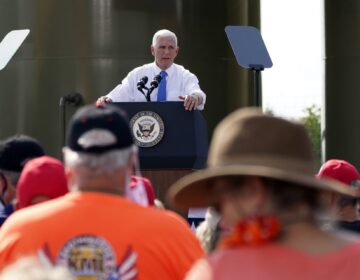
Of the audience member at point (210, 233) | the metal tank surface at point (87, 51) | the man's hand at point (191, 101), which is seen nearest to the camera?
the audience member at point (210, 233)

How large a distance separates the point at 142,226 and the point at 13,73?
1608cm

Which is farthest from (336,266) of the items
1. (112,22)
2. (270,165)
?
(112,22)

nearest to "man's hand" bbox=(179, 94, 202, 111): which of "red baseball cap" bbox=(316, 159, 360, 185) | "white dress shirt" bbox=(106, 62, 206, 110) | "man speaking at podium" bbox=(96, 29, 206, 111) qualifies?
"man speaking at podium" bbox=(96, 29, 206, 111)

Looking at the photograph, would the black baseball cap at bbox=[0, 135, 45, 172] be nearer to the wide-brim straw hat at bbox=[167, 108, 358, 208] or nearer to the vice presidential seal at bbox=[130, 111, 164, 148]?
the wide-brim straw hat at bbox=[167, 108, 358, 208]

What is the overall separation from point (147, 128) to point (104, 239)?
6471 mm

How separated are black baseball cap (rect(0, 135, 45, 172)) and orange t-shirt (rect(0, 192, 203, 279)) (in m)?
1.91

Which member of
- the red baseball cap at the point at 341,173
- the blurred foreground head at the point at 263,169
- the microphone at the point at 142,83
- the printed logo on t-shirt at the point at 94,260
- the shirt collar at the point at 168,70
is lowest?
the red baseball cap at the point at 341,173

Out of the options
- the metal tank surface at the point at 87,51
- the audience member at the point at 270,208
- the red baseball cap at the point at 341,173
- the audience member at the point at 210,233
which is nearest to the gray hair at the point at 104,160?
the audience member at the point at 270,208

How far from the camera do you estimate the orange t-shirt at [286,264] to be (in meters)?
3.17

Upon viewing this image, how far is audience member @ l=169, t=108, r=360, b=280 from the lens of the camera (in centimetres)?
318

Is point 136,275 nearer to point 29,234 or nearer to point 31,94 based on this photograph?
point 29,234

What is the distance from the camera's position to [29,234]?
421cm

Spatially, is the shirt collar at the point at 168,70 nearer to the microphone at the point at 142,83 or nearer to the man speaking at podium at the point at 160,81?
the man speaking at podium at the point at 160,81

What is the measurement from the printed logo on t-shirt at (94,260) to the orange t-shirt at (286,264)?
3.07ft
